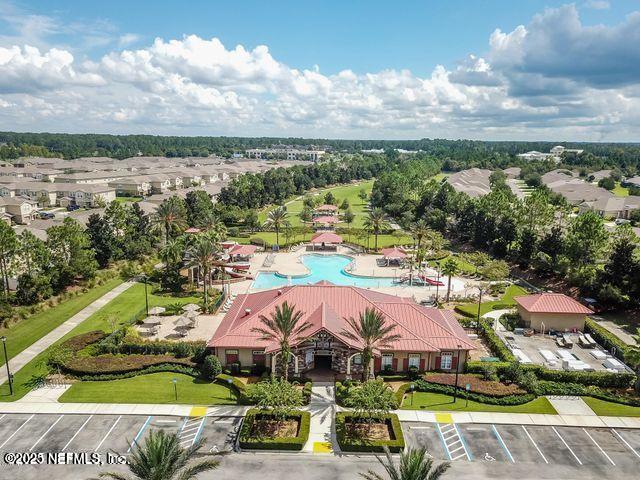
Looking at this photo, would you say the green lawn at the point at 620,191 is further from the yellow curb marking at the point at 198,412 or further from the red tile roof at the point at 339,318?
the yellow curb marking at the point at 198,412

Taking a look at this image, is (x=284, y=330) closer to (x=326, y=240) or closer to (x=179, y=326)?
(x=179, y=326)

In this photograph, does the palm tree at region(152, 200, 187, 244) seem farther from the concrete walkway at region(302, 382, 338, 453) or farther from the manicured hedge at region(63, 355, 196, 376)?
the concrete walkway at region(302, 382, 338, 453)

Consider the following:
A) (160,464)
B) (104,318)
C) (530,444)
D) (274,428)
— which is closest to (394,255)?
(104,318)

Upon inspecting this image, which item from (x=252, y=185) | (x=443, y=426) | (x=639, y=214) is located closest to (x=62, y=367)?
→ (x=443, y=426)

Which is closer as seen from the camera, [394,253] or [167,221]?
[167,221]

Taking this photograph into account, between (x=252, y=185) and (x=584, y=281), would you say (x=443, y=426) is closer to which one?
(x=584, y=281)

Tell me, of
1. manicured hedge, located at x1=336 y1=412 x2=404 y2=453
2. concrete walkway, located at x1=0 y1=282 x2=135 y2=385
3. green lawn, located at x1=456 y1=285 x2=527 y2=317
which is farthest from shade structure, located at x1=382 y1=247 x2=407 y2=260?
manicured hedge, located at x1=336 y1=412 x2=404 y2=453

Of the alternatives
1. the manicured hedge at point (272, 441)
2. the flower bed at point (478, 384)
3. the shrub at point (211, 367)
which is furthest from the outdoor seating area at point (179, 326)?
the flower bed at point (478, 384)
